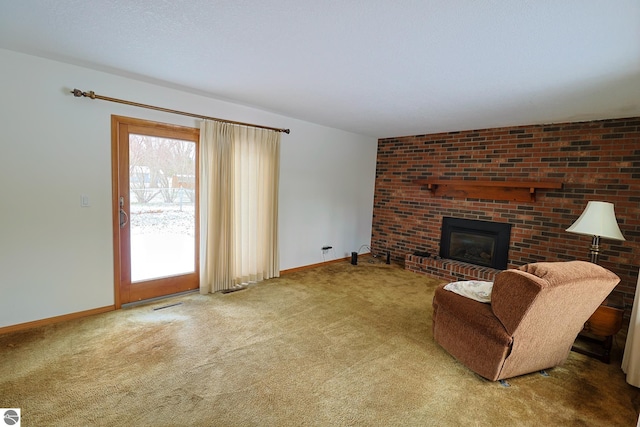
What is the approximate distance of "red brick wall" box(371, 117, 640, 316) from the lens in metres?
3.40

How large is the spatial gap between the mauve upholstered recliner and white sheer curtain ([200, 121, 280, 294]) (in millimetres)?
2600

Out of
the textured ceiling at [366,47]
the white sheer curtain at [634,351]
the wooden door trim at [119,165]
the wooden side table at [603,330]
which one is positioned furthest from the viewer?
the wooden door trim at [119,165]

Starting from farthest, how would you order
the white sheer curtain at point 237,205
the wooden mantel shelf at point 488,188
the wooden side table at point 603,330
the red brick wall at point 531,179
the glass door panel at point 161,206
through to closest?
the wooden mantel shelf at point 488,188
the white sheer curtain at point 237,205
the red brick wall at point 531,179
the glass door panel at point 161,206
the wooden side table at point 603,330

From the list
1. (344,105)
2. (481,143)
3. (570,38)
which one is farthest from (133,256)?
(481,143)

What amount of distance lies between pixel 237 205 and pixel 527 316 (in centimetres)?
318

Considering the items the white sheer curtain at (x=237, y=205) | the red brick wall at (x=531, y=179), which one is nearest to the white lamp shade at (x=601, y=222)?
the red brick wall at (x=531, y=179)

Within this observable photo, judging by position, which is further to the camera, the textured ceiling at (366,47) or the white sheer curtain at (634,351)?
the white sheer curtain at (634,351)

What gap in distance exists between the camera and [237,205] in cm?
380

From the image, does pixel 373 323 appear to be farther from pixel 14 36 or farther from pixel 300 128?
pixel 14 36

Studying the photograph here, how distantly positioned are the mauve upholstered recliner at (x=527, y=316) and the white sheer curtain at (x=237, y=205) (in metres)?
2.60

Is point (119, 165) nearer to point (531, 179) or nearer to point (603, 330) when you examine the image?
point (603, 330)

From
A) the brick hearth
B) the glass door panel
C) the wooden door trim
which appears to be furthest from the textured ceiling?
the brick hearth

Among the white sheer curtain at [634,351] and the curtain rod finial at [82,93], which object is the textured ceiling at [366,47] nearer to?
the curtain rod finial at [82,93]

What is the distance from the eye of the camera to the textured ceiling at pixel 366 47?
159cm
